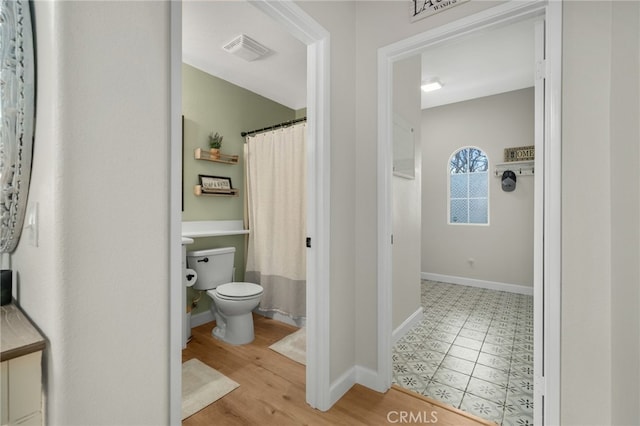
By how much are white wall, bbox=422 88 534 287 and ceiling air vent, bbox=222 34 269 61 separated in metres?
3.11

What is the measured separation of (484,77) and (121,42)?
390cm

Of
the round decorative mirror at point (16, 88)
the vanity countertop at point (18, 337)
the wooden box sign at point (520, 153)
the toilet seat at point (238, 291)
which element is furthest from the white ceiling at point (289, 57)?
the toilet seat at point (238, 291)

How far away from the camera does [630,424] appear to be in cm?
100

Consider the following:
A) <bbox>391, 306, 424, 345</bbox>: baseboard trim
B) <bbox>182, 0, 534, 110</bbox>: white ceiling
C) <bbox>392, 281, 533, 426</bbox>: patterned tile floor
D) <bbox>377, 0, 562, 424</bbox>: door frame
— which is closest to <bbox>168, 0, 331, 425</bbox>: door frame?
<bbox>182, 0, 534, 110</bbox>: white ceiling

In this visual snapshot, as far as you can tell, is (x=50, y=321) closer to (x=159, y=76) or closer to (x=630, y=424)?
(x=159, y=76)

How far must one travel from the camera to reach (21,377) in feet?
2.20

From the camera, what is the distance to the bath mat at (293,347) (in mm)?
2199

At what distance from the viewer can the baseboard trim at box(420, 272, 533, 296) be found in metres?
3.86

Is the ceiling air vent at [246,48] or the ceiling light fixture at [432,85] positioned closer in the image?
the ceiling air vent at [246,48]

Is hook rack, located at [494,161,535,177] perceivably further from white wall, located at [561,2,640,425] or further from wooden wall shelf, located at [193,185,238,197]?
wooden wall shelf, located at [193,185,238,197]

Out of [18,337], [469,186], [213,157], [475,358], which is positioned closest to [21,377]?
[18,337]

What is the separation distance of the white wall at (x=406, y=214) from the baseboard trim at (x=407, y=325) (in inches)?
1.1

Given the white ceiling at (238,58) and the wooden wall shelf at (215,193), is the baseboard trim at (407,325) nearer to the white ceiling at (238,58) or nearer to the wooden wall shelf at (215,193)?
the wooden wall shelf at (215,193)

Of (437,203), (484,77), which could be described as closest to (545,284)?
(484,77)
